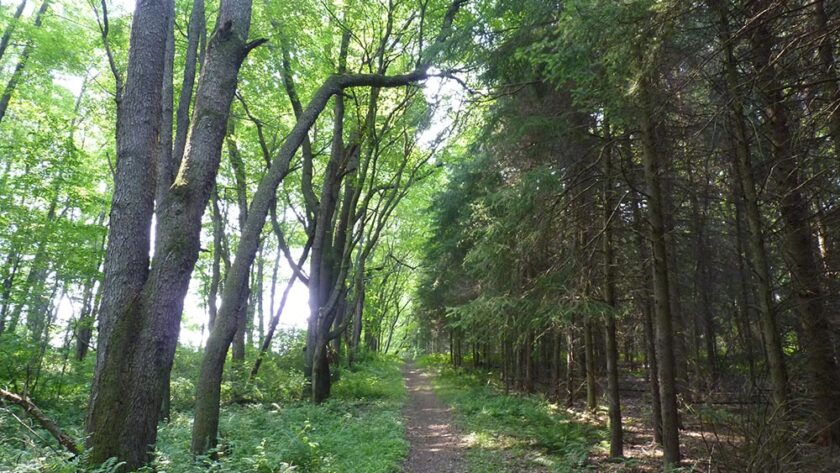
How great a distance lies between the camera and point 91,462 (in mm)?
4129

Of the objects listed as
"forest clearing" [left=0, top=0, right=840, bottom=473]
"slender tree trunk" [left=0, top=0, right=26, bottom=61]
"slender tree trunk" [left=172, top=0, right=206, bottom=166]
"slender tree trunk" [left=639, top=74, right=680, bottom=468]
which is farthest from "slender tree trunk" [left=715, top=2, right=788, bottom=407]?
"slender tree trunk" [left=0, top=0, right=26, bottom=61]

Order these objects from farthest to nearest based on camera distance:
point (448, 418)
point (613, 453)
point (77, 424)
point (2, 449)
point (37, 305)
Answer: point (37, 305), point (448, 418), point (77, 424), point (613, 453), point (2, 449)

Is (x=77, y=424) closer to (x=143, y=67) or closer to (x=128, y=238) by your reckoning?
(x=128, y=238)

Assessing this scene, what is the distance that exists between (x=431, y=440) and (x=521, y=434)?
200cm

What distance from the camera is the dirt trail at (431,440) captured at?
26.3 ft

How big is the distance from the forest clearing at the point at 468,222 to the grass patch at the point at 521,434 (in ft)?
0.33

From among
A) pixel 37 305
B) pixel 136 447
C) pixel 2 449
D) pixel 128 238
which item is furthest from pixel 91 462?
pixel 37 305

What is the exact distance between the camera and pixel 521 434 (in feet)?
32.0

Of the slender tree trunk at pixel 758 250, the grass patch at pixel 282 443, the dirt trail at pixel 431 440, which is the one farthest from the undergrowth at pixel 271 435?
the slender tree trunk at pixel 758 250

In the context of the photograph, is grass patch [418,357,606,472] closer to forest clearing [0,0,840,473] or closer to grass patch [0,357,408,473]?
forest clearing [0,0,840,473]

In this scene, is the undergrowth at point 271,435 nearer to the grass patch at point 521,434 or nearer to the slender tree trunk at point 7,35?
the grass patch at point 521,434

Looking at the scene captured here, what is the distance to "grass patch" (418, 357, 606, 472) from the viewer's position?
25.4 ft

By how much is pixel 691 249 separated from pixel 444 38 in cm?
836

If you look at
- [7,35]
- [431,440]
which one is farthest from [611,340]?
[7,35]
